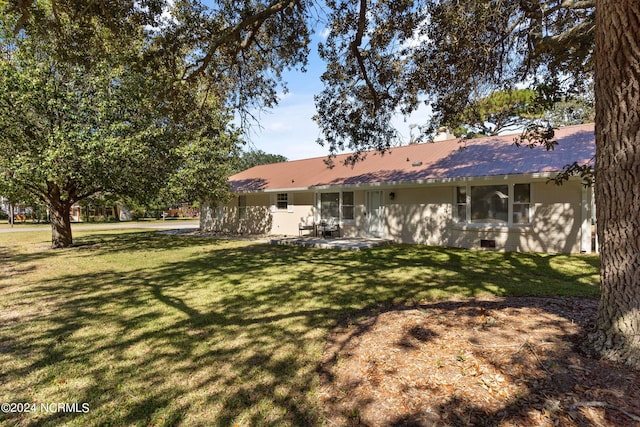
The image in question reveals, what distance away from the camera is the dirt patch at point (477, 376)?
2.43 m

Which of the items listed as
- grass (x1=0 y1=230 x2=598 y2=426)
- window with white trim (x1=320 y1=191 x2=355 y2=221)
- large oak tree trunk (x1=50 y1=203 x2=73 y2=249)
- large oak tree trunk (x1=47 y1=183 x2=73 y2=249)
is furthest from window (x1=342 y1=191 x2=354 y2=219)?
large oak tree trunk (x1=50 y1=203 x2=73 y2=249)

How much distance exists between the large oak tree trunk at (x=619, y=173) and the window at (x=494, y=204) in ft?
29.9

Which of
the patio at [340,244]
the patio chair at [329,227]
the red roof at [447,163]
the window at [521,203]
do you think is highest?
the red roof at [447,163]

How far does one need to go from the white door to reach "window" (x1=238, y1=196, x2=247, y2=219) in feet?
27.8

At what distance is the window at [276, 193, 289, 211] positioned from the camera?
18188mm

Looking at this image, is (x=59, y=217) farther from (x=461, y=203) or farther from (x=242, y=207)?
(x=461, y=203)

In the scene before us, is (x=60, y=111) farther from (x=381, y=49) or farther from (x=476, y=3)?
(x=476, y=3)

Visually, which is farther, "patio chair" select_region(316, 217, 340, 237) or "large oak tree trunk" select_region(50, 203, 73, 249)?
"patio chair" select_region(316, 217, 340, 237)

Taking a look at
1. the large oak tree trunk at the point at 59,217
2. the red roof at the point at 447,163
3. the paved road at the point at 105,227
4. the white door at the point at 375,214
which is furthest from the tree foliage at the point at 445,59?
the paved road at the point at 105,227

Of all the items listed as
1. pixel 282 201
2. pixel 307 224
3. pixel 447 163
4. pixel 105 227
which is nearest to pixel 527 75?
pixel 447 163

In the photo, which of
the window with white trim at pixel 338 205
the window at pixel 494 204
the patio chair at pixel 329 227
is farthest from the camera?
the window with white trim at pixel 338 205

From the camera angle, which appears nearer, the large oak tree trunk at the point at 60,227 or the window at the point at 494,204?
the window at the point at 494,204

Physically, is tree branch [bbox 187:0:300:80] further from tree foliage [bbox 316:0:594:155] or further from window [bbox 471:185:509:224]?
window [bbox 471:185:509:224]

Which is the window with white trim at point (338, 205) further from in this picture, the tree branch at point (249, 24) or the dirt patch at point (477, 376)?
the dirt patch at point (477, 376)
